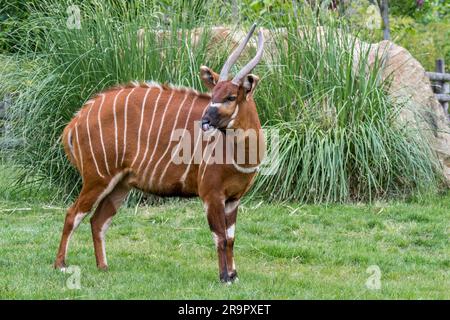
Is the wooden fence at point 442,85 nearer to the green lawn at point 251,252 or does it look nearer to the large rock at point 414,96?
the large rock at point 414,96

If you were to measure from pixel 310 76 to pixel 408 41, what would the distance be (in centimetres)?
712

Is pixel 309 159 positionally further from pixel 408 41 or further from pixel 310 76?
pixel 408 41

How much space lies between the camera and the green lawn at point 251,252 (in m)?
4.82

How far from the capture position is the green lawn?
482cm

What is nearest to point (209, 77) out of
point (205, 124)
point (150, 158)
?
point (205, 124)

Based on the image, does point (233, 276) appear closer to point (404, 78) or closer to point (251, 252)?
point (251, 252)

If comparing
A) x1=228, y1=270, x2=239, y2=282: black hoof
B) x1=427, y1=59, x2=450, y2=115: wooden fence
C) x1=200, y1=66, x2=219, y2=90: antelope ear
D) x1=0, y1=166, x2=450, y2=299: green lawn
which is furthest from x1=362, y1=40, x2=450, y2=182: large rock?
x1=228, y1=270, x2=239, y2=282: black hoof

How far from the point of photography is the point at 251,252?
236 inches

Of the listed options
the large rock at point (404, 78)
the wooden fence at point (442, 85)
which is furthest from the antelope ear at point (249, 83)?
the wooden fence at point (442, 85)

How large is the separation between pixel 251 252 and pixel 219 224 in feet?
3.85

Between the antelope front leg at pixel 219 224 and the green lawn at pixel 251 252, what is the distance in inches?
7.0

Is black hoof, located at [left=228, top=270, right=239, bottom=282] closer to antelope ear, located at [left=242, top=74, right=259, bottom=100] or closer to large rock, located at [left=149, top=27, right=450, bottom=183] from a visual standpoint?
antelope ear, located at [left=242, top=74, right=259, bottom=100]

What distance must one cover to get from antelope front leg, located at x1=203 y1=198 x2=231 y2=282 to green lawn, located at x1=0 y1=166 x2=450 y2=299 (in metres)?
0.18

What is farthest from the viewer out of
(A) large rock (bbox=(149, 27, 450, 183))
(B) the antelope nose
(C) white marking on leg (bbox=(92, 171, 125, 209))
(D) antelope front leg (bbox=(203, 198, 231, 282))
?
(A) large rock (bbox=(149, 27, 450, 183))
